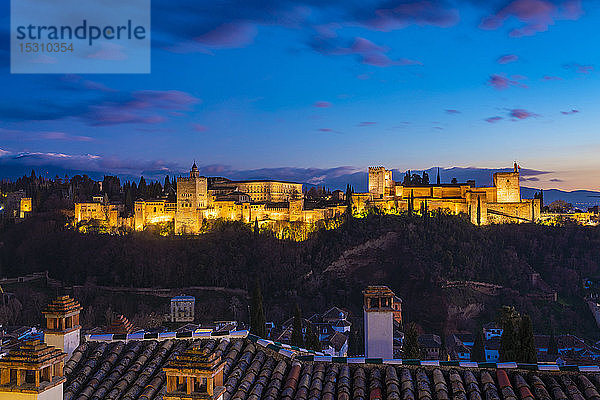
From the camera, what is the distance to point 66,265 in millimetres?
57188

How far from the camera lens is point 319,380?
22.8 ft

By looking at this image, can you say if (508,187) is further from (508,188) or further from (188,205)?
(188,205)

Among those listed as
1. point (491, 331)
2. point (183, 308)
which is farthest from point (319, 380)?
point (183, 308)

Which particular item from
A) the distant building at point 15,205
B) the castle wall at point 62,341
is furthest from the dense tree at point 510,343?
the distant building at point 15,205

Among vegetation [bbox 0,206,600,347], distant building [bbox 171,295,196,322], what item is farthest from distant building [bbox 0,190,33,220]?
distant building [bbox 171,295,196,322]

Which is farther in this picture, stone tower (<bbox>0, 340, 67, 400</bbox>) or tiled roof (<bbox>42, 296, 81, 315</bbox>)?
tiled roof (<bbox>42, 296, 81, 315</bbox>)

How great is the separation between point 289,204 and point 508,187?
91.0 ft

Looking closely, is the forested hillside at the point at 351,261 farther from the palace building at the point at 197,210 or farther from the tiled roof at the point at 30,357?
the tiled roof at the point at 30,357

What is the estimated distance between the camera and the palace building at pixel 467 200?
63.1 m

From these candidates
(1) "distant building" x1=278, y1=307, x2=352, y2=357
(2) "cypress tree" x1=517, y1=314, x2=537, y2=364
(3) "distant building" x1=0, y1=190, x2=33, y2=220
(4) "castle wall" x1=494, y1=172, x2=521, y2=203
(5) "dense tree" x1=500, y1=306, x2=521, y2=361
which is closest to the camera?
(2) "cypress tree" x1=517, y1=314, x2=537, y2=364

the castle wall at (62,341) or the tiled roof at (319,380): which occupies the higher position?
the castle wall at (62,341)

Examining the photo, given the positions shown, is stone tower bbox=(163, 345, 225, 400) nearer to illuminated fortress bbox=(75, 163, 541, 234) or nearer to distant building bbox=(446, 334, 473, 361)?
distant building bbox=(446, 334, 473, 361)

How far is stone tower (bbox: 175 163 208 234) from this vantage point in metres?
59.4

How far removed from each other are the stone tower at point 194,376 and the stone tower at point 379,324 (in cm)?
397
